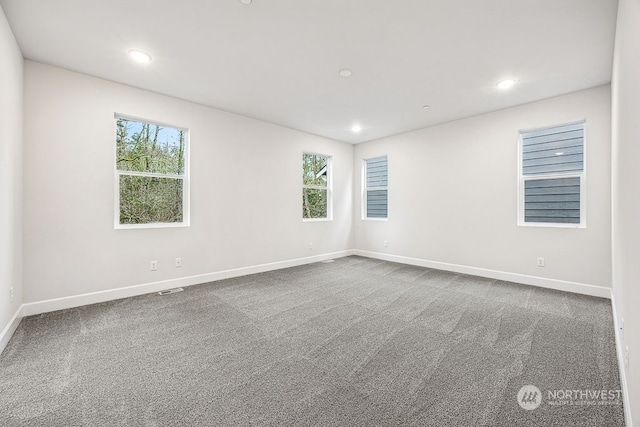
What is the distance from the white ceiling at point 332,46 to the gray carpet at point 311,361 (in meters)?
2.66

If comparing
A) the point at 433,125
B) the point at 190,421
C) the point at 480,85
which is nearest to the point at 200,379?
the point at 190,421

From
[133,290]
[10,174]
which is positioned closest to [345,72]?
[10,174]

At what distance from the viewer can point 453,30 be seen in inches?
93.5

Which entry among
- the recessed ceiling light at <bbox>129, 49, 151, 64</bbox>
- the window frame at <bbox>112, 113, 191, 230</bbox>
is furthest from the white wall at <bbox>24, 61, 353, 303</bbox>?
the recessed ceiling light at <bbox>129, 49, 151, 64</bbox>

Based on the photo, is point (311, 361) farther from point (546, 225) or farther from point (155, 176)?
point (546, 225)

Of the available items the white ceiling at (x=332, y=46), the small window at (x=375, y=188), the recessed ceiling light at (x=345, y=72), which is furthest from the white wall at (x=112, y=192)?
the recessed ceiling light at (x=345, y=72)

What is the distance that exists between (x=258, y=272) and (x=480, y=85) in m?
4.25

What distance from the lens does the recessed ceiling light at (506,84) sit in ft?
10.9

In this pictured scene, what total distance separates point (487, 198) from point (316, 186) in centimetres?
314

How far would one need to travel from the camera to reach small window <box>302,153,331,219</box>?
5672 mm

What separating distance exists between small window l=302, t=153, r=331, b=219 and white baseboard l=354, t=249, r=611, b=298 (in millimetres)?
1729

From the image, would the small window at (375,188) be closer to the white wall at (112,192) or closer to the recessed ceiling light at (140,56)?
the white wall at (112,192)

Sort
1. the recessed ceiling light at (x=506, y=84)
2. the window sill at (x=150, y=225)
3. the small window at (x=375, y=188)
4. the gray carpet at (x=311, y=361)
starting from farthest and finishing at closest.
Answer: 1. the small window at (x=375, y=188)
2. the window sill at (x=150, y=225)
3. the recessed ceiling light at (x=506, y=84)
4. the gray carpet at (x=311, y=361)

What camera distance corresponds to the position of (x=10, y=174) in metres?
2.43
